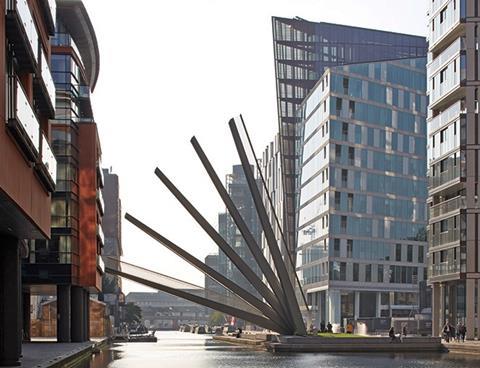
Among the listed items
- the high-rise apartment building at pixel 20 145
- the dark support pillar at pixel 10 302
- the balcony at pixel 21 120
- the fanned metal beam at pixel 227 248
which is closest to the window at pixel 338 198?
the fanned metal beam at pixel 227 248

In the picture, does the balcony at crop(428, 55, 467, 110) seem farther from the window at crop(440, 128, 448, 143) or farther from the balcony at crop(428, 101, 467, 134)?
the window at crop(440, 128, 448, 143)

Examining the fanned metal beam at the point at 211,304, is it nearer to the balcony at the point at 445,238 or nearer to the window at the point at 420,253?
the balcony at the point at 445,238

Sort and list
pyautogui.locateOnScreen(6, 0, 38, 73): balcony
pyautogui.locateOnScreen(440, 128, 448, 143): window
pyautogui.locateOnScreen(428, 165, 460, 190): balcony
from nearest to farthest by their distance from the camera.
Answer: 1. pyautogui.locateOnScreen(6, 0, 38, 73): balcony
2. pyautogui.locateOnScreen(428, 165, 460, 190): balcony
3. pyautogui.locateOnScreen(440, 128, 448, 143): window

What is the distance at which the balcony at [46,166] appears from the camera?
109 feet

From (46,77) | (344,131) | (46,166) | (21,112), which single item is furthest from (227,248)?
(344,131)

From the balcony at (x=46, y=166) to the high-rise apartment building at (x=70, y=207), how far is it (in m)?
27.1

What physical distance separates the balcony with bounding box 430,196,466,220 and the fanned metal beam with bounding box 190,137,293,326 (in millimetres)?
15574

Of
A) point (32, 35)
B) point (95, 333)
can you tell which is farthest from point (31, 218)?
point (95, 333)

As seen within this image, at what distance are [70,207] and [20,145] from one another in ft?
128

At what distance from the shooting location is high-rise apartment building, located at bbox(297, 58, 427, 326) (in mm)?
119688

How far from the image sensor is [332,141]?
119625mm

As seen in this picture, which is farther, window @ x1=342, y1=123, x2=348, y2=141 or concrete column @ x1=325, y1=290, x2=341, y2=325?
window @ x1=342, y1=123, x2=348, y2=141

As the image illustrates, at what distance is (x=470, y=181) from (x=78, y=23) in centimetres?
3459

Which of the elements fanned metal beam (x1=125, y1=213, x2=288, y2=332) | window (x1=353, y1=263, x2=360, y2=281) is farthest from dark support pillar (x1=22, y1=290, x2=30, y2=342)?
window (x1=353, y1=263, x2=360, y2=281)
